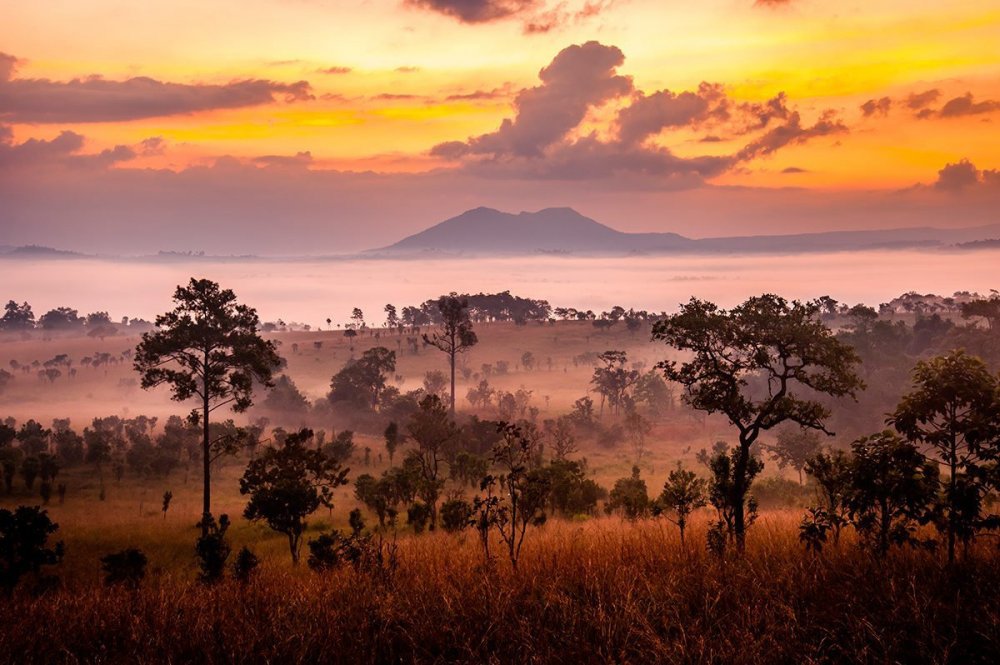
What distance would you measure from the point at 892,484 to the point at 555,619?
8.03 meters

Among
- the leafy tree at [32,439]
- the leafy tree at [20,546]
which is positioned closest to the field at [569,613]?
the leafy tree at [20,546]

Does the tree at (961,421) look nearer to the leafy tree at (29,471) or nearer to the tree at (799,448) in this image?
the tree at (799,448)

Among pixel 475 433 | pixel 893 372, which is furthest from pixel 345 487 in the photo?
pixel 893 372

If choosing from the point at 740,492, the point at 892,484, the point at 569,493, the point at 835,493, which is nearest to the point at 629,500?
the point at 569,493

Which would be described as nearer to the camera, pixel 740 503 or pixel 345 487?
pixel 740 503

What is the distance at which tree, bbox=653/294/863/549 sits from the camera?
64.4 feet

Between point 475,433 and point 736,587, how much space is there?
197 ft

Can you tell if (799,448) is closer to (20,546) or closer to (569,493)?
(569,493)

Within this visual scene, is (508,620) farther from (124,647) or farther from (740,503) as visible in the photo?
(740,503)

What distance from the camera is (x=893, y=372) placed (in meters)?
91.6

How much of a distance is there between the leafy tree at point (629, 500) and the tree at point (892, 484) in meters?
20.9

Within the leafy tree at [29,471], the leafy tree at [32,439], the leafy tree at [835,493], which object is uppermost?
the leafy tree at [835,493]

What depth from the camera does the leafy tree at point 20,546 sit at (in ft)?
49.8

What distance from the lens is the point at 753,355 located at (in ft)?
67.5
